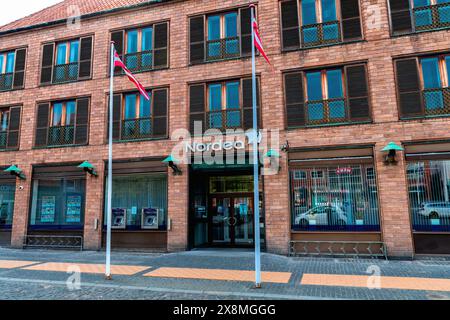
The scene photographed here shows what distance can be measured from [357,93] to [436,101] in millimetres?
2580

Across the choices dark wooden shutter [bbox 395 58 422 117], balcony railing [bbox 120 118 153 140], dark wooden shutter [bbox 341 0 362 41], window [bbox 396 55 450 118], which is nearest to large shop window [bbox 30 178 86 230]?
balcony railing [bbox 120 118 153 140]

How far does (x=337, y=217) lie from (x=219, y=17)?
9.63 m

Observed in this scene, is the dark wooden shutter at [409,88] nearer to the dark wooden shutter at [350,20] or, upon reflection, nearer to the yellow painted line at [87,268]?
the dark wooden shutter at [350,20]

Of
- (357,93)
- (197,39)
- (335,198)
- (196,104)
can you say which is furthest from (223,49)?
(335,198)

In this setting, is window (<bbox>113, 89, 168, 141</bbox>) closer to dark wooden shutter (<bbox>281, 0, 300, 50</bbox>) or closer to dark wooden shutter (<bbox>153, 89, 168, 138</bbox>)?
dark wooden shutter (<bbox>153, 89, 168, 138</bbox>)

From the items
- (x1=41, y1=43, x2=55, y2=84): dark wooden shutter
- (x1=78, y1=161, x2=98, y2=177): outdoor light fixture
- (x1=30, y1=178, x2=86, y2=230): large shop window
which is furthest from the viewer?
(x1=41, y1=43, x2=55, y2=84): dark wooden shutter

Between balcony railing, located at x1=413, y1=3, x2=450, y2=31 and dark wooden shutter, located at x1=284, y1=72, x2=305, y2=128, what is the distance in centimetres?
449

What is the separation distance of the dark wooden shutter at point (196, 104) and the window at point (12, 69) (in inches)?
366

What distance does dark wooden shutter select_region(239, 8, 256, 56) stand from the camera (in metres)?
13.4

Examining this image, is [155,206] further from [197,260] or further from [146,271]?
[146,271]

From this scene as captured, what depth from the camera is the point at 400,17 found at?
11.9 meters

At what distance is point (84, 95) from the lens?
49.5ft

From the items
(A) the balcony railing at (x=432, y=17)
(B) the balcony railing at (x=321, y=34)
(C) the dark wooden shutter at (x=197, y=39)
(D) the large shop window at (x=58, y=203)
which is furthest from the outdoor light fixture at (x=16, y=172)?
(A) the balcony railing at (x=432, y=17)

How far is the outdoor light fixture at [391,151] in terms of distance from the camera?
35.1 ft
